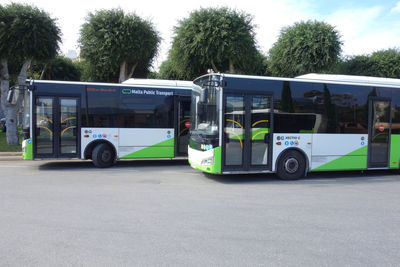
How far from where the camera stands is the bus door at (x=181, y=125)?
11695 millimetres

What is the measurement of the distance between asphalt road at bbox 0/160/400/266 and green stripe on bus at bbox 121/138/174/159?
2.49 m

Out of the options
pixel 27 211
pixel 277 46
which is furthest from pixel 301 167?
pixel 277 46

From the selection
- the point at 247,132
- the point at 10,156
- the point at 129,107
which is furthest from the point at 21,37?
the point at 247,132

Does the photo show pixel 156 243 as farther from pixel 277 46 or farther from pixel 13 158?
pixel 277 46

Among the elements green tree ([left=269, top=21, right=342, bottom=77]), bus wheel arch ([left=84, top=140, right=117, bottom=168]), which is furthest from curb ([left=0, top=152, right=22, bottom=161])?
green tree ([left=269, top=21, right=342, bottom=77])

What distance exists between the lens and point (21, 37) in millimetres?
15531

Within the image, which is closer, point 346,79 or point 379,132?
point 346,79

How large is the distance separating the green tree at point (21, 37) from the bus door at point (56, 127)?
248 inches

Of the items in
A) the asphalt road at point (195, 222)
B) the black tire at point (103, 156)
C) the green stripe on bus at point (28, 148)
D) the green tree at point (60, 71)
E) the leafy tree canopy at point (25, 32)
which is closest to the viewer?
the asphalt road at point (195, 222)

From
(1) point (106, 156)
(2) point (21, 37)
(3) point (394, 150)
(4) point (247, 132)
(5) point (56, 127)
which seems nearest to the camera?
(4) point (247, 132)

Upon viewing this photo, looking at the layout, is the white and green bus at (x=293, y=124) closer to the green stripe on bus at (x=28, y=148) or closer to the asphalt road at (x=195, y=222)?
the asphalt road at (x=195, y=222)

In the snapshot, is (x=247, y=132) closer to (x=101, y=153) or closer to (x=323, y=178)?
(x=323, y=178)

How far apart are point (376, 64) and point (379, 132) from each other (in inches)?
838

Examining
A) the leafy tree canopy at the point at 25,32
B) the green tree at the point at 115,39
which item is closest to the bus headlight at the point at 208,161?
the leafy tree canopy at the point at 25,32
